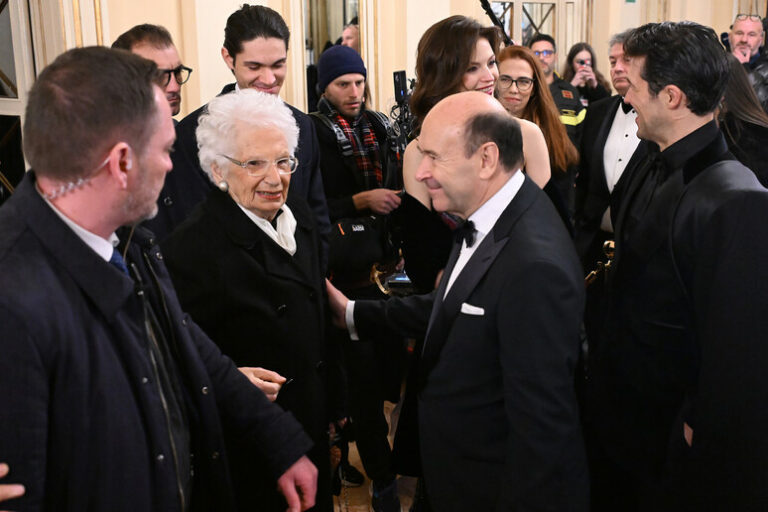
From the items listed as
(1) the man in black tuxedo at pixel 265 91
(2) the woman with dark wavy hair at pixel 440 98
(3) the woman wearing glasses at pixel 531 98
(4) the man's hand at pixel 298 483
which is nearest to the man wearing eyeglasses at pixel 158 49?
(1) the man in black tuxedo at pixel 265 91

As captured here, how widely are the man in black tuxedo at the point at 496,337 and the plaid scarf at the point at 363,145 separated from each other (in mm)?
1518

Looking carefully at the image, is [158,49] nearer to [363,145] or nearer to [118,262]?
[363,145]

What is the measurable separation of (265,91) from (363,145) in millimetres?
647

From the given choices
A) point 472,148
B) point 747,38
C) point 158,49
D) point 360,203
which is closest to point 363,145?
point 360,203

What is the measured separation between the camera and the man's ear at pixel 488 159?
179cm

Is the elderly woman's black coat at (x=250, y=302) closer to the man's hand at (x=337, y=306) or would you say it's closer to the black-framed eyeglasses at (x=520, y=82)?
the man's hand at (x=337, y=306)

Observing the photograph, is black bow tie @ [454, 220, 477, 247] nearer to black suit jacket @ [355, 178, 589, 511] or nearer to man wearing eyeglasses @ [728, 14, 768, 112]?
black suit jacket @ [355, 178, 589, 511]

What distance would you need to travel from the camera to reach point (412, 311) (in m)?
2.28

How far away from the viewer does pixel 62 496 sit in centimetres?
120

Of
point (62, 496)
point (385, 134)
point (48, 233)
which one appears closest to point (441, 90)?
point (385, 134)

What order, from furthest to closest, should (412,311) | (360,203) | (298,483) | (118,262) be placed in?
(360,203) → (412,311) → (298,483) → (118,262)

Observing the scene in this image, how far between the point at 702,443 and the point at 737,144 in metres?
1.77

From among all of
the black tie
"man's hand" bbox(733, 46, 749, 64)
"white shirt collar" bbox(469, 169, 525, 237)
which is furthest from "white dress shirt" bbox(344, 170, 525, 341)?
"man's hand" bbox(733, 46, 749, 64)

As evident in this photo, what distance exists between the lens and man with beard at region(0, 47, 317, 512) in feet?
3.71
